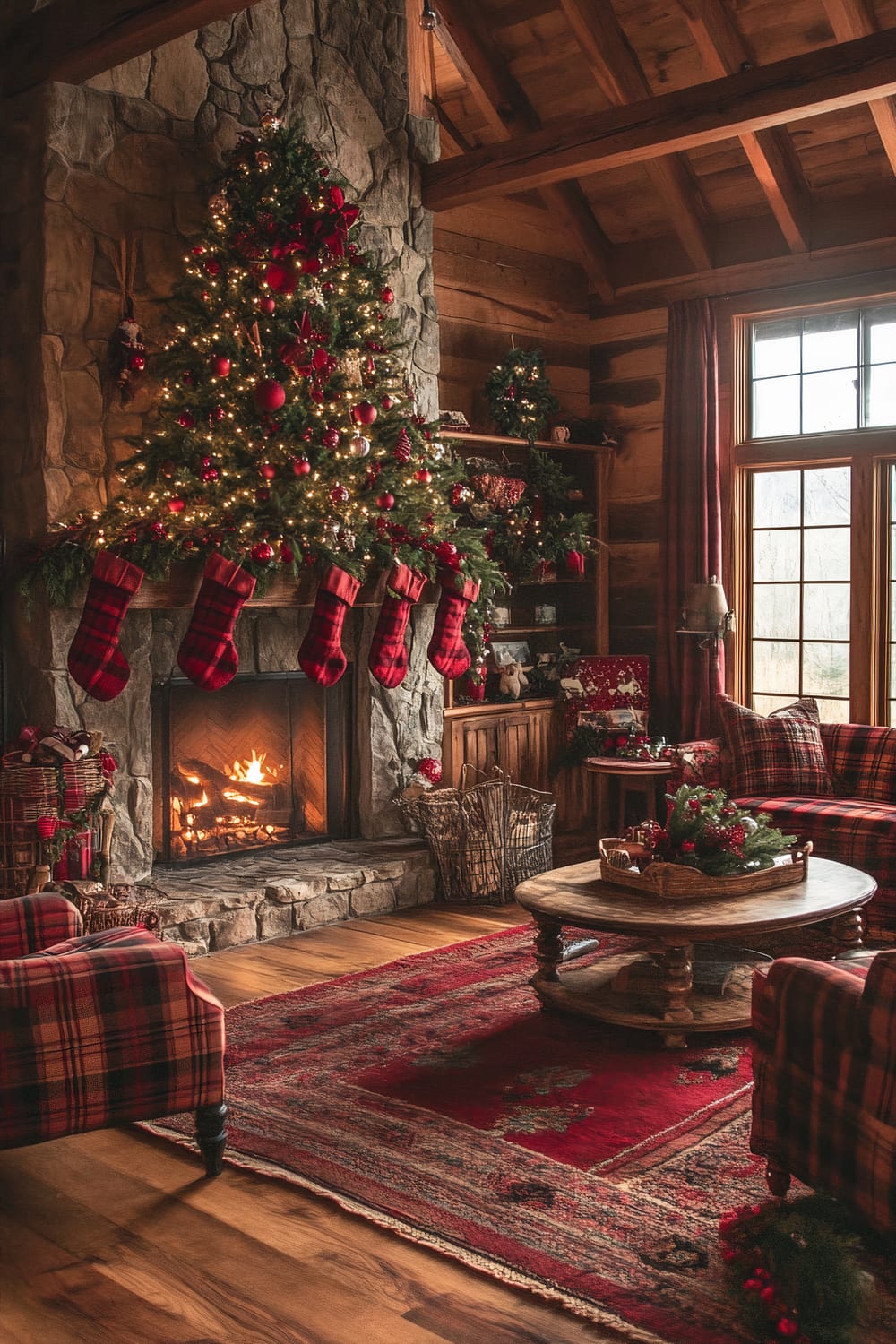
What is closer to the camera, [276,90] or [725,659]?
[276,90]

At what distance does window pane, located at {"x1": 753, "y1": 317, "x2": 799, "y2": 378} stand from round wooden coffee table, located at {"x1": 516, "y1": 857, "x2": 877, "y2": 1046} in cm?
312

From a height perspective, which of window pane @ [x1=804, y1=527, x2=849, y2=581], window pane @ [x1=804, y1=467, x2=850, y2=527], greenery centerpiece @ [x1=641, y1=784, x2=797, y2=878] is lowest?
greenery centerpiece @ [x1=641, y1=784, x2=797, y2=878]

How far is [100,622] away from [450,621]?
1593 millimetres

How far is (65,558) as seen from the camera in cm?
441

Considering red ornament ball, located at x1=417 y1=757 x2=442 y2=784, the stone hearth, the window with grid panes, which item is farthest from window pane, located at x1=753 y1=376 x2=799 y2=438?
the stone hearth

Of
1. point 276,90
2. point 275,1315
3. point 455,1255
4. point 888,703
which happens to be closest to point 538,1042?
point 455,1255

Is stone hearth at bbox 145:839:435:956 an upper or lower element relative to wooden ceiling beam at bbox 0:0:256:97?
lower

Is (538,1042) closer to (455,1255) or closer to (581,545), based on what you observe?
(455,1255)

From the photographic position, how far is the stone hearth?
4656 millimetres

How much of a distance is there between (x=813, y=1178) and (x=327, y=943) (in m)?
2.61

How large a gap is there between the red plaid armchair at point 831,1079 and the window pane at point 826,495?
391 cm

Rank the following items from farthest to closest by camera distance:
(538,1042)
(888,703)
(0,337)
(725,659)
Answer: (725,659), (888,703), (0,337), (538,1042)

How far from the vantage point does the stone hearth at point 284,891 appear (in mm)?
4656

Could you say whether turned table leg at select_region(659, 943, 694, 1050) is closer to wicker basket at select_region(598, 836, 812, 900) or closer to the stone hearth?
wicker basket at select_region(598, 836, 812, 900)
